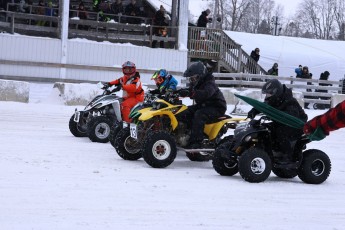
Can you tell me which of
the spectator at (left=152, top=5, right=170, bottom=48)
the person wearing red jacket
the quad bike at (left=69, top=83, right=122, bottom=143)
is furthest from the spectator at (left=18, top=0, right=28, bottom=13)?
the person wearing red jacket

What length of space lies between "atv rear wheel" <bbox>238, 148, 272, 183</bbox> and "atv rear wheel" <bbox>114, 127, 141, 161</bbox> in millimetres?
2201

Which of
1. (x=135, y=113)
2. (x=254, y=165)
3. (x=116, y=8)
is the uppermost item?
(x=116, y=8)

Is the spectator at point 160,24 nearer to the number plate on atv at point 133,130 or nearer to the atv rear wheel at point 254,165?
the number plate on atv at point 133,130

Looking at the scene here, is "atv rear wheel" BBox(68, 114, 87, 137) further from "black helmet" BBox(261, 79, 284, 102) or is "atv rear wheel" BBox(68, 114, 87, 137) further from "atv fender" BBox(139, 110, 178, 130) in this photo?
"black helmet" BBox(261, 79, 284, 102)

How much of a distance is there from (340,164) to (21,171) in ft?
19.0

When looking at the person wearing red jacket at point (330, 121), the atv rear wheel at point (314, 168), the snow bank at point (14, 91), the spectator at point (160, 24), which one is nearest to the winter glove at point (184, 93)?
the atv rear wheel at point (314, 168)

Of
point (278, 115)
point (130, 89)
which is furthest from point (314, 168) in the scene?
point (130, 89)

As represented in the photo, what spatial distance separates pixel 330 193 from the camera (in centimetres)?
923

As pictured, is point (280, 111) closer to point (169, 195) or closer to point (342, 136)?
point (169, 195)

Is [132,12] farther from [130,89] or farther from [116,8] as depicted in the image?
[130,89]

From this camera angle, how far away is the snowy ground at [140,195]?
271 inches

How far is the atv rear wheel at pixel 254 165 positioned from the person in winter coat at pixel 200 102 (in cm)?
151

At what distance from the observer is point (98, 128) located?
1335 centimetres

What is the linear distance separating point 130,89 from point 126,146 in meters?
2.32
